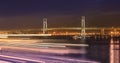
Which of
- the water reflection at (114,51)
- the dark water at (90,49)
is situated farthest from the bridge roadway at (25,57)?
the water reflection at (114,51)

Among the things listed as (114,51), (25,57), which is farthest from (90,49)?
(25,57)

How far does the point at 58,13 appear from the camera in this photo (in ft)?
7.32

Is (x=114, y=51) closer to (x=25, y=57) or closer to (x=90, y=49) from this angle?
(x=90, y=49)

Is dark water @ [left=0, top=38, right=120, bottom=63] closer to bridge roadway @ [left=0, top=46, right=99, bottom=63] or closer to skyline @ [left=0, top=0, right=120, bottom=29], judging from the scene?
bridge roadway @ [left=0, top=46, right=99, bottom=63]

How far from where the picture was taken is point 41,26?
228 centimetres

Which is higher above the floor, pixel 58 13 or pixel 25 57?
pixel 58 13

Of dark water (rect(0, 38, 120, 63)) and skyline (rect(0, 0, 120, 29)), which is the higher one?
skyline (rect(0, 0, 120, 29))

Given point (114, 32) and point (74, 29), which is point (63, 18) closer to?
point (74, 29)

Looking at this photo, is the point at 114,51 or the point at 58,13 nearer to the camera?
the point at 114,51

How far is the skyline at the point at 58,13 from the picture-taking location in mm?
2094

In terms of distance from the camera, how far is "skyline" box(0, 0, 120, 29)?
2.09 meters

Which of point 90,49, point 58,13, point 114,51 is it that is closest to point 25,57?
point 58,13

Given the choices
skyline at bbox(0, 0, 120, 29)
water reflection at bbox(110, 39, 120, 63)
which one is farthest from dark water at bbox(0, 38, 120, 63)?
skyline at bbox(0, 0, 120, 29)

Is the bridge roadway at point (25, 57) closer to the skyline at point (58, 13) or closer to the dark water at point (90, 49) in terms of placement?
the dark water at point (90, 49)
